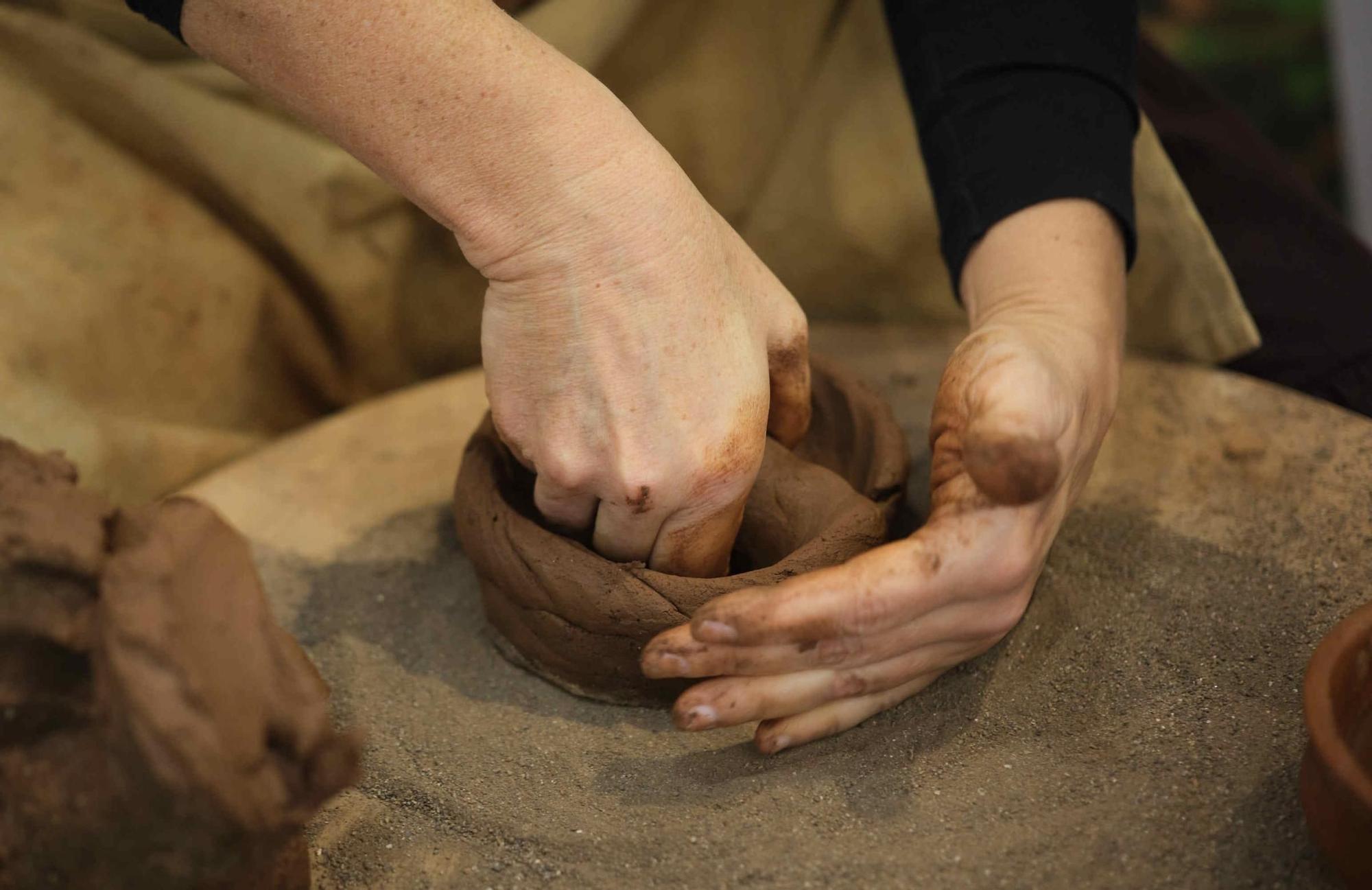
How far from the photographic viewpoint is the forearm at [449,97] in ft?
3.56

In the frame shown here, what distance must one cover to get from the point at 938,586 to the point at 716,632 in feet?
0.72

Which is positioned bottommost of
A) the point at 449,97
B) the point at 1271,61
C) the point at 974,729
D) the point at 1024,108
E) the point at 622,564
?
the point at 1271,61

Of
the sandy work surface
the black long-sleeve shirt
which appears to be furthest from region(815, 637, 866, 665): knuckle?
the black long-sleeve shirt

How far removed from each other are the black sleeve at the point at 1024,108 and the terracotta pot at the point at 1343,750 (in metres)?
0.66

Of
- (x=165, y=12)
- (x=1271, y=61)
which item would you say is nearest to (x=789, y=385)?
(x=165, y=12)

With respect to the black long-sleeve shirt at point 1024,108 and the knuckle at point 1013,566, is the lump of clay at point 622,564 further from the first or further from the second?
the black long-sleeve shirt at point 1024,108

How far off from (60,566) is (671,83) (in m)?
1.34

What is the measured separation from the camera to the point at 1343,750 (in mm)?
890

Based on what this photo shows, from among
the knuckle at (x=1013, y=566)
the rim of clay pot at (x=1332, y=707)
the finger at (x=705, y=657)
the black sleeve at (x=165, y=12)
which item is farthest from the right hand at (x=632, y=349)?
the rim of clay pot at (x=1332, y=707)

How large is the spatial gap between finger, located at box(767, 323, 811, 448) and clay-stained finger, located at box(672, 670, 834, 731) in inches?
11.9

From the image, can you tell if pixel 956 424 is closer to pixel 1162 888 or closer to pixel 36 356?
pixel 1162 888

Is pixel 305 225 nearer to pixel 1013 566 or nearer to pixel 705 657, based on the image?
pixel 705 657

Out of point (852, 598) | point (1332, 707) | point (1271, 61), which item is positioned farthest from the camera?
point (1271, 61)

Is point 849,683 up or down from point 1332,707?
down
